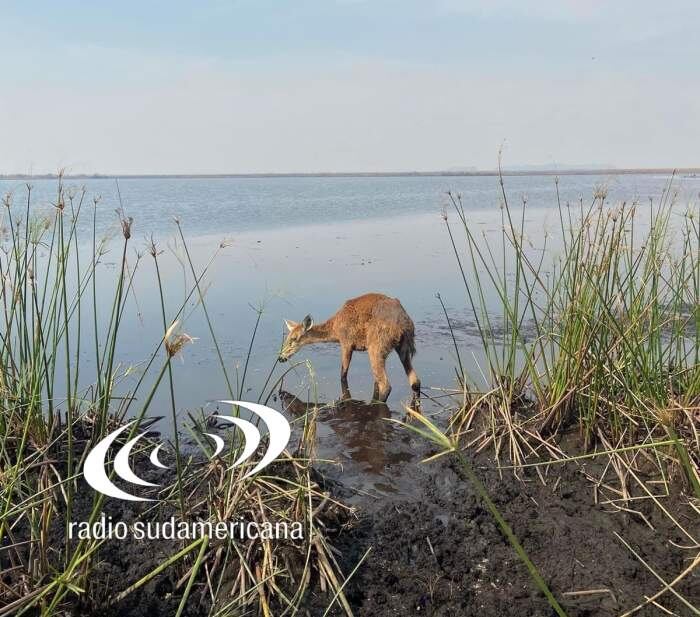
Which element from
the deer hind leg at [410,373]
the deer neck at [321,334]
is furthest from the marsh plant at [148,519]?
the deer neck at [321,334]

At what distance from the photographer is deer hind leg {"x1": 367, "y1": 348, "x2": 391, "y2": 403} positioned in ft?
21.2

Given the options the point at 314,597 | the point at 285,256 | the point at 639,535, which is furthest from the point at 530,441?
the point at 285,256

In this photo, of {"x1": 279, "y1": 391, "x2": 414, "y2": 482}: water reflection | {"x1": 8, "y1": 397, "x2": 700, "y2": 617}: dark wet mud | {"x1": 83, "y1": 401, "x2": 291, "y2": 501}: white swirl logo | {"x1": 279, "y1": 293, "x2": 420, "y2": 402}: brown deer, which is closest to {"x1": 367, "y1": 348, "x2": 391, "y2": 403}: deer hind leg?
{"x1": 279, "y1": 293, "x2": 420, "y2": 402}: brown deer

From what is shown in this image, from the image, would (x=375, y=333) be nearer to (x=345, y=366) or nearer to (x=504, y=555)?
(x=345, y=366)

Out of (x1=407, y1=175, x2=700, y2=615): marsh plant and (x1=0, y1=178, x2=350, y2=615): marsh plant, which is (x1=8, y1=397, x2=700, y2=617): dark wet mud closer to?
(x1=0, y1=178, x2=350, y2=615): marsh plant

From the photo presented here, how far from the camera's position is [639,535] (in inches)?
143

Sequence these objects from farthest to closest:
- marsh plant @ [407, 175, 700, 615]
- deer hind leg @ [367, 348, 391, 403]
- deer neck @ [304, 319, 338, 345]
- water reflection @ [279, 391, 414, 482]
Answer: deer neck @ [304, 319, 338, 345], deer hind leg @ [367, 348, 391, 403], water reflection @ [279, 391, 414, 482], marsh plant @ [407, 175, 700, 615]

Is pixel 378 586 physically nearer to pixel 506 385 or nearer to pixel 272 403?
pixel 506 385

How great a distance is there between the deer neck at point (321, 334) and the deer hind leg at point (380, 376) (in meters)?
0.83

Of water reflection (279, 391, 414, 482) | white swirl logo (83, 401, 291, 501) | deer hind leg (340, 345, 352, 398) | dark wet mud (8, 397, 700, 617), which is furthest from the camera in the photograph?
deer hind leg (340, 345, 352, 398)

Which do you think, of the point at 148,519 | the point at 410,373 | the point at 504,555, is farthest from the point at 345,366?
the point at 504,555

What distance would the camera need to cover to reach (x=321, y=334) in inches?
291

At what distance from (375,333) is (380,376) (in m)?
0.45

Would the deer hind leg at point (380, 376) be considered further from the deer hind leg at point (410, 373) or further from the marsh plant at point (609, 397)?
the marsh plant at point (609, 397)
